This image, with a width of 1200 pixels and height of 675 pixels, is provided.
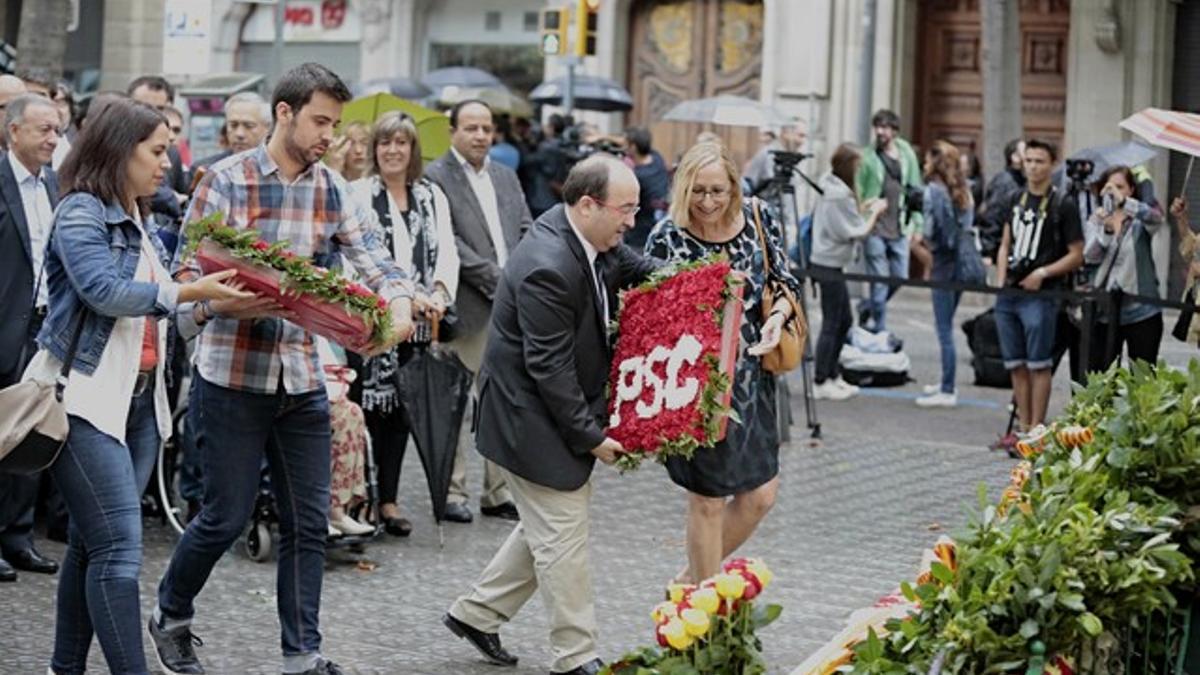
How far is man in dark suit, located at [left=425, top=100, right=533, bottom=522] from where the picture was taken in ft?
37.9

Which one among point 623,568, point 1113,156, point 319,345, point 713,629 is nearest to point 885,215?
point 1113,156

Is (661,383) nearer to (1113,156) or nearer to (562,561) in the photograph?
(562,561)

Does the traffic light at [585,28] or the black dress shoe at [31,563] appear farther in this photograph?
the traffic light at [585,28]

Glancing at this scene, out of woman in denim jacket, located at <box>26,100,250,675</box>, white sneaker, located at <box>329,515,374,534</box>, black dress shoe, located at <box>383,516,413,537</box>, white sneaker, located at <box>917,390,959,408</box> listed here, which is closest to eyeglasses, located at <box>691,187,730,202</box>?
woman in denim jacket, located at <box>26,100,250,675</box>

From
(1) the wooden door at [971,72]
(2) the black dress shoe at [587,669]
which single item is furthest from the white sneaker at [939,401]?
(1) the wooden door at [971,72]

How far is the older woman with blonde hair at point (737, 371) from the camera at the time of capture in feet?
28.3

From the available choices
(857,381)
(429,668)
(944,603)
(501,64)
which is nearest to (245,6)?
(501,64)

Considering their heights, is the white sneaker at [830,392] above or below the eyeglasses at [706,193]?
below

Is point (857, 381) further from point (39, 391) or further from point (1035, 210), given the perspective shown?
point (39, 391)

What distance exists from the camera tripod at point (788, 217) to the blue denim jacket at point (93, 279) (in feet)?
22.9

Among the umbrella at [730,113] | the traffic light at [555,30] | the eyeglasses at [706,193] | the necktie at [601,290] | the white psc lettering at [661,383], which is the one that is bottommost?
the white psc lettering at [661,383]

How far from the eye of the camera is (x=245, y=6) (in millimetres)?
34625

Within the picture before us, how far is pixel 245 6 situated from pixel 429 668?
88.8ft

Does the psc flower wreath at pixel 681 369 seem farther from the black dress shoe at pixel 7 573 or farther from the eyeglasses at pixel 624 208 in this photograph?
the black dress shoe at pixel 7 573
